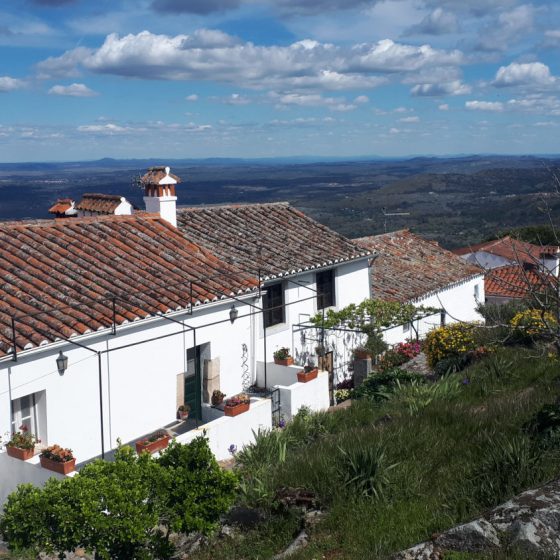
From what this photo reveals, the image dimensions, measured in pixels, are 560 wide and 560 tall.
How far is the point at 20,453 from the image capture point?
1080 cm

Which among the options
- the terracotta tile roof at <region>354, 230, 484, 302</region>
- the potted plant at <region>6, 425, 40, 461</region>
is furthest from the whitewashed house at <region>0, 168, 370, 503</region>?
the terracotta tile roof at <region>354, 230, 484, 302</region>

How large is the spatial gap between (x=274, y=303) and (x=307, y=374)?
110 inches

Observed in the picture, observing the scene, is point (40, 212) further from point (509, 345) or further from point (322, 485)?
point (322, 485)

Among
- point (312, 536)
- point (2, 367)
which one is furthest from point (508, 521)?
point (2, 367)

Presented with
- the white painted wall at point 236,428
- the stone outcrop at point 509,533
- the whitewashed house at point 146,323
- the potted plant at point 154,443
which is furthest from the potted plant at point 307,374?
the stone outcrop at point 509,533

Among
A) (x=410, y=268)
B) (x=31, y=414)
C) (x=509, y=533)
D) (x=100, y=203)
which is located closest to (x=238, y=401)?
(x=31, y=414)

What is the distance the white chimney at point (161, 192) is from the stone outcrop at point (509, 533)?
1331cm

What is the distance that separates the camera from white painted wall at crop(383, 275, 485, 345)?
2194 cm

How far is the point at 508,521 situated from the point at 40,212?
69686 millimetres

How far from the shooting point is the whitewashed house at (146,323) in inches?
456

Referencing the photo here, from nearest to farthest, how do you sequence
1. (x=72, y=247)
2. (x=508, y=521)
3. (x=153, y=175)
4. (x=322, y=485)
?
(x=508, y=521)
(x=322, y=485)
(x=72, y=247)
(x=153, y=175)

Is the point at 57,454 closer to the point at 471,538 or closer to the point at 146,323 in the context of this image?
the point at 146,323

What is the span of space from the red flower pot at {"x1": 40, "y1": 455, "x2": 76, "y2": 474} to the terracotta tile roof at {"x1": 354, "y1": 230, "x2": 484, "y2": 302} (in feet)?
44.4

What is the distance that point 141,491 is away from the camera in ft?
23.3
